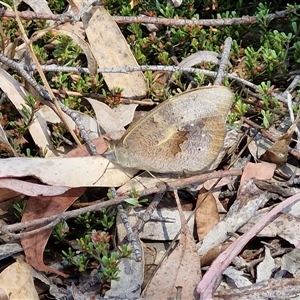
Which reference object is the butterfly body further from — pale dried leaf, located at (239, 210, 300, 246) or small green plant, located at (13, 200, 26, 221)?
small green plant, located at (13, 200, 26, 221)

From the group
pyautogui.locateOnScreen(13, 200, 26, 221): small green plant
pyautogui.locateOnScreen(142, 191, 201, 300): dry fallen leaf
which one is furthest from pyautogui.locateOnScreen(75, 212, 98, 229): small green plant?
pyautogui.locateOnScreen(142, 191, 201, 300): dry fallen leaf

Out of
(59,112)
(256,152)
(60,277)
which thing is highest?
(59,112)

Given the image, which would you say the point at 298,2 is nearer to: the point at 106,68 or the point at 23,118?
the point at 106,68

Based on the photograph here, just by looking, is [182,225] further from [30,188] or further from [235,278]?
[30,188]

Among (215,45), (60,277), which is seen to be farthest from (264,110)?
(60,277)

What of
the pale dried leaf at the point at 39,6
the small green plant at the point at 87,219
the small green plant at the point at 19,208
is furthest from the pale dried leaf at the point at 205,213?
the pale dried leaf at the point at 39,6

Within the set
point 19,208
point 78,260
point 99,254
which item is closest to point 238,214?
point 99,254

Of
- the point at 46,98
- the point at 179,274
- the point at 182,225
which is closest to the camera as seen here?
the point at 179,274

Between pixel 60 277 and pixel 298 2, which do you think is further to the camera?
pixel 298 2
